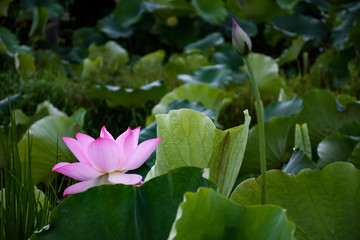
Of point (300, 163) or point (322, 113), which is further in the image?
point (322, 113)

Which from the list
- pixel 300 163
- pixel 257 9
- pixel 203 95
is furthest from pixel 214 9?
pixel 300 163

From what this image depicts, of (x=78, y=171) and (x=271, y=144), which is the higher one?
(x=78, y=171)

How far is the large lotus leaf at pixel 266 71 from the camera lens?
150 centimetres

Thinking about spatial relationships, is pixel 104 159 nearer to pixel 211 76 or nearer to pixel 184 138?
pixel 184 138

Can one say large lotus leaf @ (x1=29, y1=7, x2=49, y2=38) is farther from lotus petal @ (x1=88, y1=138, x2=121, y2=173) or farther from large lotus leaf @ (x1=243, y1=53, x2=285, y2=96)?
lotus petal @ (x1=88, y1=138, x2=121, y2=173)

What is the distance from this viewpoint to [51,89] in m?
1.74

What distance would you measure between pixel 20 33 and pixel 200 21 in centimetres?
144

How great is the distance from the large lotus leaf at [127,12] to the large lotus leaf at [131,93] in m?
1.90

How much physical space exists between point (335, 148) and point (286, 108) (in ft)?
0.65

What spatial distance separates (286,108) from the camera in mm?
981

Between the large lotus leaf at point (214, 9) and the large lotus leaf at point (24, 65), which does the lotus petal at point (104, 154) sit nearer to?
the large lotus leaf at point (24, 65)

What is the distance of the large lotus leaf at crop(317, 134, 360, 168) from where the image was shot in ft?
2.62

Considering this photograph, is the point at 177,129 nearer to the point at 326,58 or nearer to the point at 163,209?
the point at 163,209

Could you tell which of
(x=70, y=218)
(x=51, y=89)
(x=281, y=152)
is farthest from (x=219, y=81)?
(x=70, y=218)
